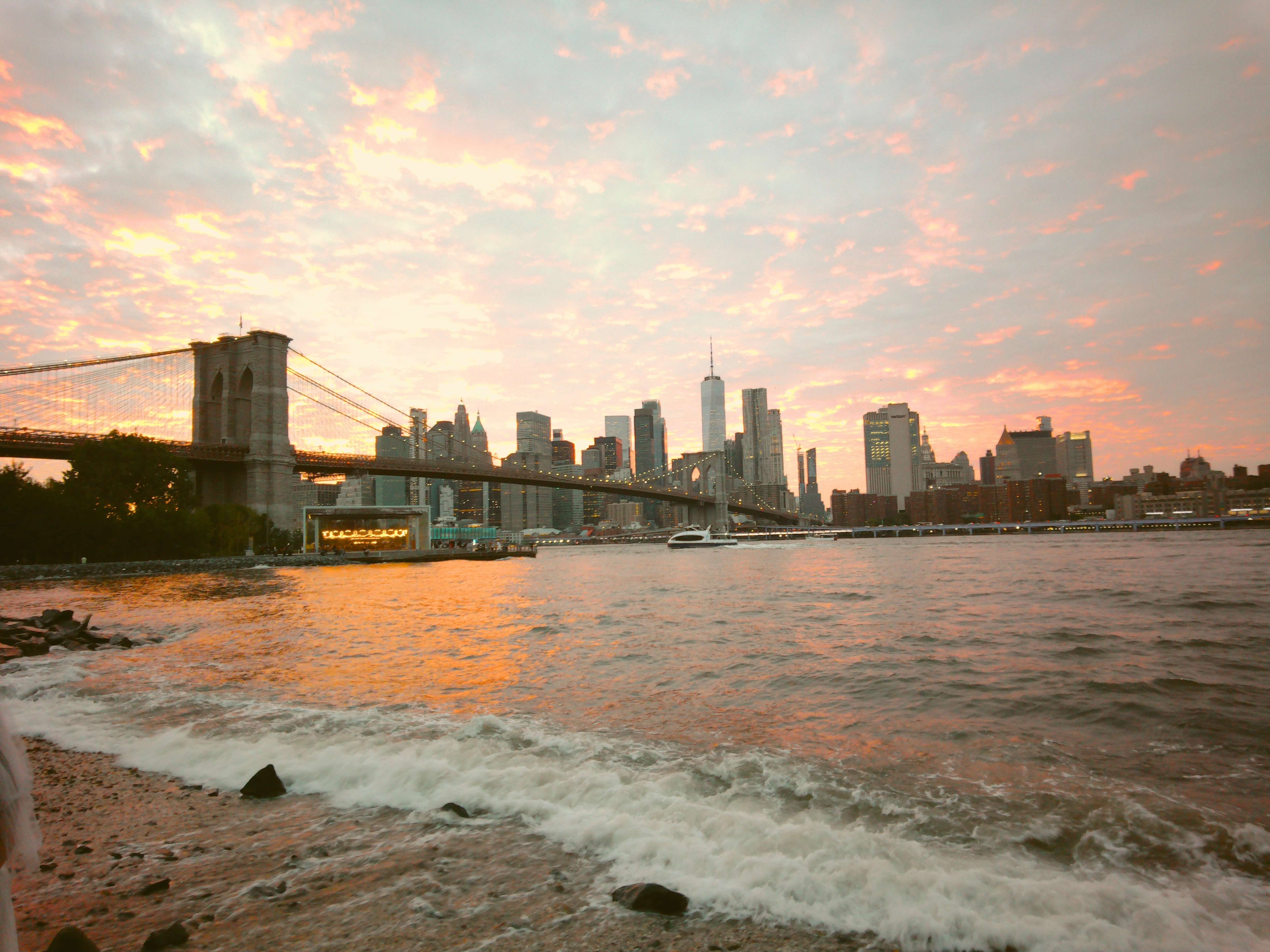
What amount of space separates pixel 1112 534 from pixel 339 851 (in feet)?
432

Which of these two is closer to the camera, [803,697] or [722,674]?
[803,697]

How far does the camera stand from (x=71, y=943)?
310 cm

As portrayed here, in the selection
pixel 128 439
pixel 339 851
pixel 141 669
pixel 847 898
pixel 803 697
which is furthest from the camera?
pixel 128 439

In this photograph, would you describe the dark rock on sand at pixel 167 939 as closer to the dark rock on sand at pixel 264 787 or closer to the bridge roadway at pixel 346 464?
the dark rock on sand at pixel 264 787

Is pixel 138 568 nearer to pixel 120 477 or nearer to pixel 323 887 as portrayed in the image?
pixel 120 477

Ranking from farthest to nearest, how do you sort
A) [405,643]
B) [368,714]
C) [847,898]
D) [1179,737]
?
[405,643]
[368,714]
[1179,737]
[847,898]

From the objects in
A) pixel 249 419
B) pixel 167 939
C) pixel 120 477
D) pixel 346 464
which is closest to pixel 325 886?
pixel 167 939

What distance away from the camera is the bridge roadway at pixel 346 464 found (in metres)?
47.3

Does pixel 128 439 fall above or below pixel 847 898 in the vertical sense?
above

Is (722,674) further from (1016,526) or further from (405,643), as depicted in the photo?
(1016,526)

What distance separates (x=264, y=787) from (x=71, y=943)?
107 inches

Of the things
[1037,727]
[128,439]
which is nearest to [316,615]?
[1037,727]

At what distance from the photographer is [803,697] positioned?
913 cm

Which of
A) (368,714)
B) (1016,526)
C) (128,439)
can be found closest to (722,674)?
(368,714)
